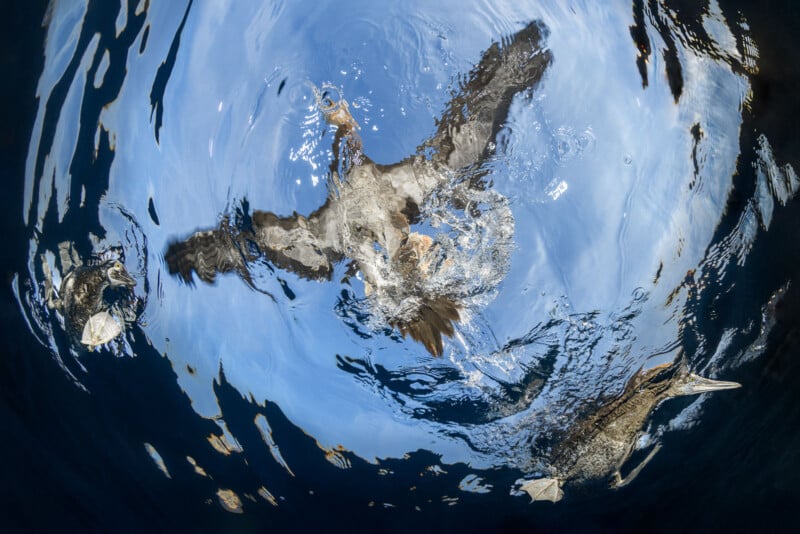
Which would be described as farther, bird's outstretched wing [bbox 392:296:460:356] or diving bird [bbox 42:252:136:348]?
bird's outstretched wing [bbox 392:296:460:356]

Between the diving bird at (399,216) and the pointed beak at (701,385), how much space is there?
8.98ft

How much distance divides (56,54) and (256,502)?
17.8 ft

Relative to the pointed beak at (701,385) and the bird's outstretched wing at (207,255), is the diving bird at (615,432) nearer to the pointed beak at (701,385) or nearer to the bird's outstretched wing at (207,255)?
the pointed beak at (701,385)

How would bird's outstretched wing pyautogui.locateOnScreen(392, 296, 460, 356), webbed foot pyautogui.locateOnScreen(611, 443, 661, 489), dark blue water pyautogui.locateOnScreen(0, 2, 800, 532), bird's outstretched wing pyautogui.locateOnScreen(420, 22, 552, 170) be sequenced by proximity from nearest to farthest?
dark blue water pyautogui.locateOnScreen(0, 2, 800, 532)
bird's outstretched wing pyautogui.locateOnScreen(420, 22, 552, 170)
bird's outstretched wing pyautogui.locateOnScreen(392, 296, 460, 356)
webbed foot pyautogui.locateOnScreen(611, 443, 661, 489)

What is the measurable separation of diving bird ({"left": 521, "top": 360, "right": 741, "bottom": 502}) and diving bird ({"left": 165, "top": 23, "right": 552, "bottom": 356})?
2.27 m

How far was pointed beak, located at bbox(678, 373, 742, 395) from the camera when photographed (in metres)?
5.96

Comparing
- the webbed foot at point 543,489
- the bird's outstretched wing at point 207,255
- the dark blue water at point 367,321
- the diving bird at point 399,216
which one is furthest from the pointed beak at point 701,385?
the bird's outstretched wing at point 207,255

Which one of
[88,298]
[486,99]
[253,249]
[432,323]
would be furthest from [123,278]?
[486,99]

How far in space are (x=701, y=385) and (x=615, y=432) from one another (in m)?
1.17

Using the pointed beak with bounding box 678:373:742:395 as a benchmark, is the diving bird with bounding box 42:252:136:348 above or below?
below

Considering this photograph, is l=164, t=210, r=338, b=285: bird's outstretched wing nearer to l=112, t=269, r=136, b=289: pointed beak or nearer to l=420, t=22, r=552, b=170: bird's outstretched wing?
l=112, t=269, r=136, b=289: pointed beak

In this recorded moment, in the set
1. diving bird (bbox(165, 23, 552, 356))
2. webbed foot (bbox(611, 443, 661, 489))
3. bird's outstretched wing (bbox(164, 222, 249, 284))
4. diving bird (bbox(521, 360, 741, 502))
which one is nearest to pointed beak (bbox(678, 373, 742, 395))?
diving bird (bbox(521, 360, 741, 502))

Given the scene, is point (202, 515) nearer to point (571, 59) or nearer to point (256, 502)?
point (256, 502)

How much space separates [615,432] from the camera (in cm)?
615
